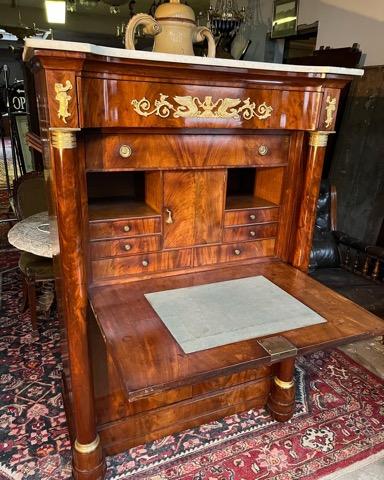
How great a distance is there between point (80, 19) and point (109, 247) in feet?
25.5

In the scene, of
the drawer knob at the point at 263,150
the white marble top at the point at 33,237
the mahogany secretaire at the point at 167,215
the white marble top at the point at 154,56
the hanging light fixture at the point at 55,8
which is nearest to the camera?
the white marble top at the point at 154,56

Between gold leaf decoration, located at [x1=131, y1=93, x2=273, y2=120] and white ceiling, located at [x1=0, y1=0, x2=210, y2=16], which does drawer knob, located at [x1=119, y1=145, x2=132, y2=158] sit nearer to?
gold leaf decoration, located at [x1=131, y1=93, x2=273, y2=120]

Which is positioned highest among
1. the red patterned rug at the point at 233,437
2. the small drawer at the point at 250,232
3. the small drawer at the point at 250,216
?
the small drawer at the point at 250,216

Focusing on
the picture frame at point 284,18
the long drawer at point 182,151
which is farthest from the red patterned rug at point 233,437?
the picture frame at point 284,18

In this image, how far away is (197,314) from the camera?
1.12 m

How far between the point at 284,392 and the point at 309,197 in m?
0.85

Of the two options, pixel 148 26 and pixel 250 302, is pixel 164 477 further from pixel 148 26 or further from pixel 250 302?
pixel 148 26

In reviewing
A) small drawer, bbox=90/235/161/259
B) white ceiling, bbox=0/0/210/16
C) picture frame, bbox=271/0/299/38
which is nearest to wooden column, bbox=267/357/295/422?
small drawer, bbox=90/235/161/259

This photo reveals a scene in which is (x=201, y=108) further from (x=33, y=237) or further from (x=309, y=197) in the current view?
(x=33, y=237)

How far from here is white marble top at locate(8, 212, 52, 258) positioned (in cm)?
209

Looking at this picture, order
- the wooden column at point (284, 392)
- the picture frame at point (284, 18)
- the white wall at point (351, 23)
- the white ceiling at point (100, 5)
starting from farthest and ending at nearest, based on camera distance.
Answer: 1. the white ceiling at point (100, 5)
2. the picture frame at point (284, 18)
3. the white wall at point (351, 23)
4. the wooden column at point (284, 392)

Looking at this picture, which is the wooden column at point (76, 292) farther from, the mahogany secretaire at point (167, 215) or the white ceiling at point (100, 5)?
the white ceiling at point (100, 5)

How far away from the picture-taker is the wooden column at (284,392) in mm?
1696

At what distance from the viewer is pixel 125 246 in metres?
1.26
